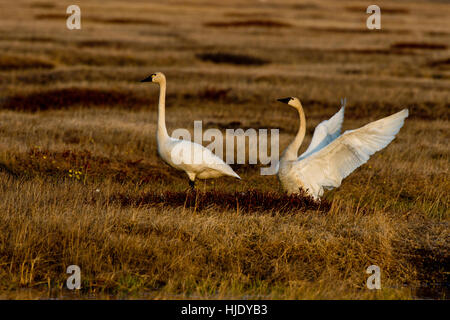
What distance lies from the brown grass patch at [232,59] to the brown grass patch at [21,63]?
7806 mm

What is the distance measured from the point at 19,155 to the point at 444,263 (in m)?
7.54

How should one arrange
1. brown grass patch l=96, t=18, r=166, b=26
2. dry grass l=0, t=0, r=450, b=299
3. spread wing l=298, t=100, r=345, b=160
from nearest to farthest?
dry grass l=0, t=0, r=450, b=299
spread wing l=298, t=100, r=345, b=160
brown grass patch l=96, t=18, r=166, b=26

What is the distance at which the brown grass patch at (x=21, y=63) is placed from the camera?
87.8 feet

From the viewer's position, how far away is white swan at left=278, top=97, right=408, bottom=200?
870 centimetres

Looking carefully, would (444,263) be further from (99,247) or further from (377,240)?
(99,247)

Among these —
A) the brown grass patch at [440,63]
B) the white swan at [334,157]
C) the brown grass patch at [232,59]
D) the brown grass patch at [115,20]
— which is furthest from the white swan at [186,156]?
the brown grass patch at [115,20]

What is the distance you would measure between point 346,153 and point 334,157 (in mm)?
190

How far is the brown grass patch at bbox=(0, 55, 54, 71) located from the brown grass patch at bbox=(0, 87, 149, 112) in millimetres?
7054

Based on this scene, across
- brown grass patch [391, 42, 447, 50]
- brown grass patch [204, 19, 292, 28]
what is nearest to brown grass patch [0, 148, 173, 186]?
brown grass patch [391, 42, 447, 50]

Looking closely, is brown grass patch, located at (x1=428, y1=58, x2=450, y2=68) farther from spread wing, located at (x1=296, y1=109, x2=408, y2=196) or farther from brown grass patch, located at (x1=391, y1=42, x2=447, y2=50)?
spread wing, located at (x1=296, y1=109, x2=408, y2=196)

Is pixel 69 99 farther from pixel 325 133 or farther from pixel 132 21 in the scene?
pixel 132 21

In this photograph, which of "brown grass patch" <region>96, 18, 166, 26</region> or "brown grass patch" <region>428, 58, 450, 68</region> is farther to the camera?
"brown grass patch" <region>96, 18, 166, 26</region>
